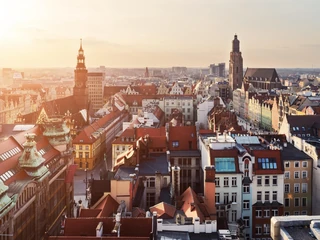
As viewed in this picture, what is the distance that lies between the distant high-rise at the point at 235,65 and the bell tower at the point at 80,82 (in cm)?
8820

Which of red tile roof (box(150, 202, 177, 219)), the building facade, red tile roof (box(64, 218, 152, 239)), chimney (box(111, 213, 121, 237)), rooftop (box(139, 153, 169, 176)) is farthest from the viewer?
rooftop (box(139, 153, 169, 176))

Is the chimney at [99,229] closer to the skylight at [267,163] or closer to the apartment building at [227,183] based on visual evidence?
the apartment building at [227,183]

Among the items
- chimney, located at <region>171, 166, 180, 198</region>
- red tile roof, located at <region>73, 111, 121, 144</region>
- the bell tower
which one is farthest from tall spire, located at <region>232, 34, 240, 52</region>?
chimney, located at <region>171, 166, 180, 198</region>

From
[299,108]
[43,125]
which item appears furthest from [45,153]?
[299,108]

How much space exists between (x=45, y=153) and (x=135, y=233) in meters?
24.7

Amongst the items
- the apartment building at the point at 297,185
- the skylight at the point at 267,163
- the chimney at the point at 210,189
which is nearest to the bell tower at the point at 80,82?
the apartment building at the point at 297,185

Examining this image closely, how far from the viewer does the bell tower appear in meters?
118

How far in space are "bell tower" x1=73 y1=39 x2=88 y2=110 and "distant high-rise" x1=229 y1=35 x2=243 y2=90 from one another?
88203 millimetres

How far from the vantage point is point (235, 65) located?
192 m

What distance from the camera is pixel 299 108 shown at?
368ft

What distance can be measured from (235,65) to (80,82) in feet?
302

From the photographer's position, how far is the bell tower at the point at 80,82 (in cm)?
11750

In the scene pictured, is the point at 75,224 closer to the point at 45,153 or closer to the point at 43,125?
the point at 45,153

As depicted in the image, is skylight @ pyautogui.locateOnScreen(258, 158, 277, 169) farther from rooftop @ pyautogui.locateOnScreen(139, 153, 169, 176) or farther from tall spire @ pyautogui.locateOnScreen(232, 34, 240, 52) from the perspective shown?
tall spire @ pyautogui.locateOnScreen(232, 34, 240, 52)
